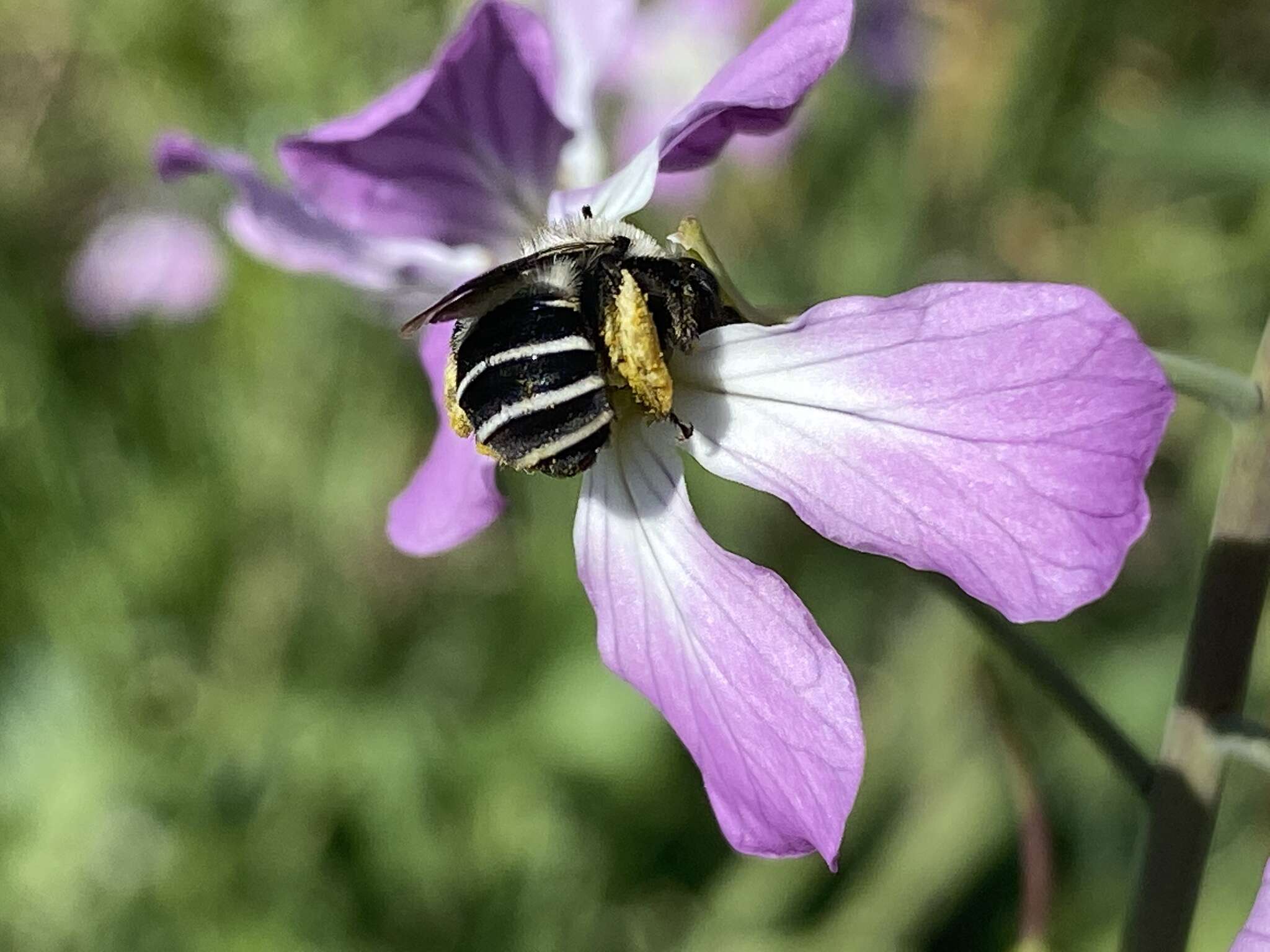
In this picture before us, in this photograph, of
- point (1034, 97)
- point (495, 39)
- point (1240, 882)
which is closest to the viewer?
point (495, 39)

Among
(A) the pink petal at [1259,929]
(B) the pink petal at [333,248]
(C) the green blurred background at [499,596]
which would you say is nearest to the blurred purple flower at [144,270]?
(C) the green blurred background at [499,596]

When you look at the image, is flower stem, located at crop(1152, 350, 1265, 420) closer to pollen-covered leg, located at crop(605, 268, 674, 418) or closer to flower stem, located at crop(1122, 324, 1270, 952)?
flower stem, located at crop(1122, 324, 1270, 952)

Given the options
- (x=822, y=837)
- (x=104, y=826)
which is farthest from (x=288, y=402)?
(x=822, y=837)

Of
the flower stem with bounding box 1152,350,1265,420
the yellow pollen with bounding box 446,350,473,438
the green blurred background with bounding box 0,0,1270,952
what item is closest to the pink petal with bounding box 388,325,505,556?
the yellow pollen with bounding box 446,350,473,438

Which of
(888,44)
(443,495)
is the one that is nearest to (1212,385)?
(443,495)

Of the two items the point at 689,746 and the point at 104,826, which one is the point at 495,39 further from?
the point at 104,826

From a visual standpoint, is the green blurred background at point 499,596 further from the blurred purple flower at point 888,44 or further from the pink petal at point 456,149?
the pink petal at point 456,149
